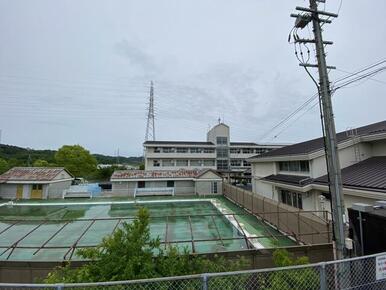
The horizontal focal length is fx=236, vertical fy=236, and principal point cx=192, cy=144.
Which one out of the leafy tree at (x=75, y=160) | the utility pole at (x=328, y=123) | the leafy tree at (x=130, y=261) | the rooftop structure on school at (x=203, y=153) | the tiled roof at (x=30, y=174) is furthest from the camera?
the leafy tree at (x=75, y=160)

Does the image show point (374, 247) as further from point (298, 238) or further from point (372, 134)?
point (372, 134)

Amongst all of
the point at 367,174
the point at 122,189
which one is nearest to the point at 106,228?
the point at 367,174

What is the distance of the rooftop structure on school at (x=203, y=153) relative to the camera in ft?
122

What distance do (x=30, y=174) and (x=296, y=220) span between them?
89.9 feet

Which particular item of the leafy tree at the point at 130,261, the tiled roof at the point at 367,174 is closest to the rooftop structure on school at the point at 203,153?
the tiled roof at the point at 367,174

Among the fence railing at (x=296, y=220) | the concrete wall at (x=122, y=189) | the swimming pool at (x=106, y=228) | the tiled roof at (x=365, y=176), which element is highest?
the tiled roof at (x=365, y=176)

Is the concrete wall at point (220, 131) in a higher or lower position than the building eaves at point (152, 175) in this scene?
higher

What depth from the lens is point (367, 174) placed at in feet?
34.1

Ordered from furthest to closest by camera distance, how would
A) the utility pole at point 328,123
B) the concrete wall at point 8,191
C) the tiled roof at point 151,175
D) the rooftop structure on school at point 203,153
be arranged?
1. the rooftop structure on school at point 203,153
2. the tiled roof at point 151,175
3. the concrete wall at point 8,191
4. the utility pole at point 328,123

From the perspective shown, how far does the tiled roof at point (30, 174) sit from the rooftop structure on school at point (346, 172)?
23183mm

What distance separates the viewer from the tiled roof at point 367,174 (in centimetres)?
902

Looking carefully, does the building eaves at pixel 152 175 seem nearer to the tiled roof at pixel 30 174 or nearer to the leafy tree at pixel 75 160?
the tiled roof at pixel 30 174

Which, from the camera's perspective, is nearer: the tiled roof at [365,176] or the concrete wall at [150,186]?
the tiled roof at [365,176]

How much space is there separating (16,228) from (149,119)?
3145 cm
